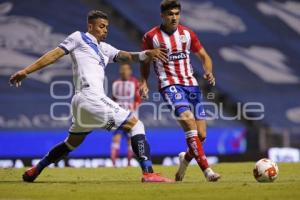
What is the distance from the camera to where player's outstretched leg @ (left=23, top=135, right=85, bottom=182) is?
9.60m

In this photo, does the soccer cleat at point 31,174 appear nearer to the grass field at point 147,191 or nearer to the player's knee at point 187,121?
the grass field at point 147,191

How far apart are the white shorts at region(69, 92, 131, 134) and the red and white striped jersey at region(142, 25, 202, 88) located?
2.98 feet

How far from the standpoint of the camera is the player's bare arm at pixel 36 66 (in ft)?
28.6

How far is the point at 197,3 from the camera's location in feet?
66.5

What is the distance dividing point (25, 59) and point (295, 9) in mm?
7339

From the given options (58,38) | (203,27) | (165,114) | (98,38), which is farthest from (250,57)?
(98,38)

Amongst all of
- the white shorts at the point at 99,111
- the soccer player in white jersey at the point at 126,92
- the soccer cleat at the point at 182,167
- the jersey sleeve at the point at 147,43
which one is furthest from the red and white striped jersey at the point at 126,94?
the white shorts at the point at 99,111

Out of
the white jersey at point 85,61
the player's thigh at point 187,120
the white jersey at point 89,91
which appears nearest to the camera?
the white jersey at point 89,91

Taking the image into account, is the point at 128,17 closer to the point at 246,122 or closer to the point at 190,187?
the point at 246,122

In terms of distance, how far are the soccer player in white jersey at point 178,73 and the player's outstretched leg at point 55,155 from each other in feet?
3.48

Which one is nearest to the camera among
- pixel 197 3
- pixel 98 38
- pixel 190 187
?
pixel 190 187

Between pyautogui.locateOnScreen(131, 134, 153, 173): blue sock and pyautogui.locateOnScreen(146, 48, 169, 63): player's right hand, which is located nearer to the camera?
pyautogui.locateOnScreen(131, 134, 153, 173): blue sock

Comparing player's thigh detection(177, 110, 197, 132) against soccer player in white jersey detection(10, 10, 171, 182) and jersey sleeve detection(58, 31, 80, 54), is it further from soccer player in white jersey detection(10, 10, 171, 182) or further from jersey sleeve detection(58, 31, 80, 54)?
jersey sleeve detection(58, 31, 80, 54)

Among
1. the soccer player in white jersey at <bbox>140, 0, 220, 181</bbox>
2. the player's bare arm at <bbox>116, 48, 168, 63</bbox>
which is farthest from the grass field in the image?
the player's bare arm at <bbox>116, 48, 168, 63</bbox>
